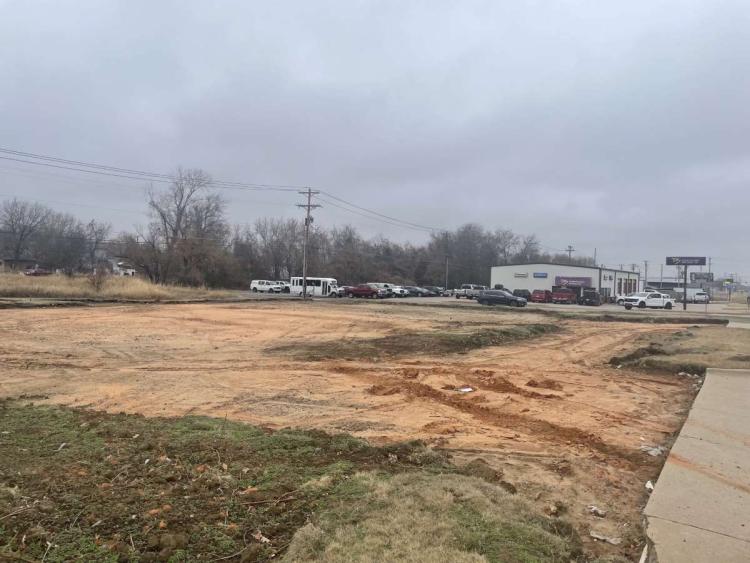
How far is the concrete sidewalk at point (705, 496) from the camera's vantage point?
151 inches

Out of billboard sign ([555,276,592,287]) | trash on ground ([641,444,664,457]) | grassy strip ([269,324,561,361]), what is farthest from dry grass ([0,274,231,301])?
billboard sign ([555,276,592,287])

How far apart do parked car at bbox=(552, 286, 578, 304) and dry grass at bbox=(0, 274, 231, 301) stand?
44.8 m

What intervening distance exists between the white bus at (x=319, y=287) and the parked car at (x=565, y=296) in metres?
28.3

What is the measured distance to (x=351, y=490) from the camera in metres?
4.82

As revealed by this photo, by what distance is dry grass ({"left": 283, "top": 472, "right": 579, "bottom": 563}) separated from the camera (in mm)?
3617

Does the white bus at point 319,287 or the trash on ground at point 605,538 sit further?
the white bus at point 319,287

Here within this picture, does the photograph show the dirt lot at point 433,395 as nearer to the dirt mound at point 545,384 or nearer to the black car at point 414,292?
the dirt mound at point 545,384

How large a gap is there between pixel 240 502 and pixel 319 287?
6493cm

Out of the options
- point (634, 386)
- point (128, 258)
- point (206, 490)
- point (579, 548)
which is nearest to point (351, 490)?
point (206, 490)

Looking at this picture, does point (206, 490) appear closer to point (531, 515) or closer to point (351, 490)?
point (351, 490)

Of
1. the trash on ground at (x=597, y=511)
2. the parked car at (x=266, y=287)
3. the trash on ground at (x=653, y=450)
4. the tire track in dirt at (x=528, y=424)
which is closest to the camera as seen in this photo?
the trash on ground at (x=597, y=511)

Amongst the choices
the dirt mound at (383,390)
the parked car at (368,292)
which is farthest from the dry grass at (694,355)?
the parked car at (368,292)

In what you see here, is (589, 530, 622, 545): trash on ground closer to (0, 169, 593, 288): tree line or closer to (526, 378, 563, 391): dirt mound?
(526, 378, 563, 391): dirt mound

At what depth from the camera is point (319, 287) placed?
227ft
